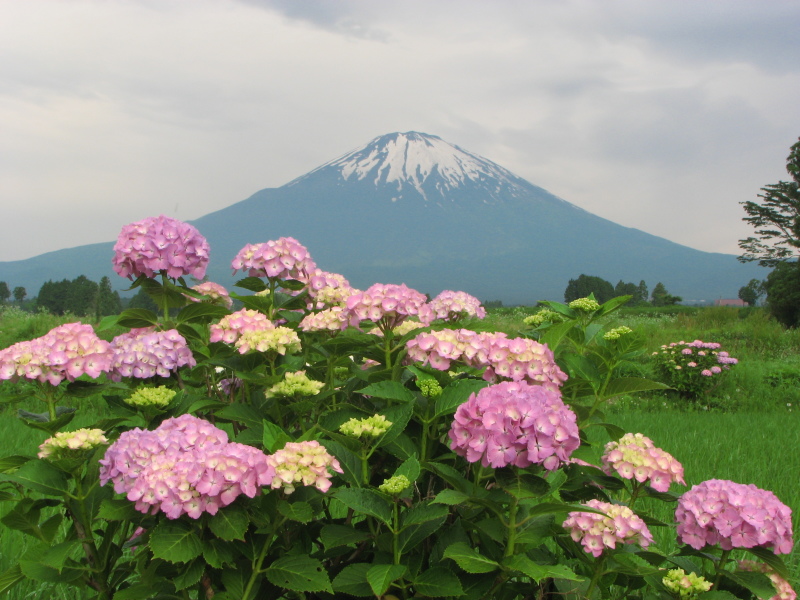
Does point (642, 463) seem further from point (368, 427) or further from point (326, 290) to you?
point (326, 290)

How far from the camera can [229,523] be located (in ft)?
5.42

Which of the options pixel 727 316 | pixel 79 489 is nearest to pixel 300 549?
pixel 79 489

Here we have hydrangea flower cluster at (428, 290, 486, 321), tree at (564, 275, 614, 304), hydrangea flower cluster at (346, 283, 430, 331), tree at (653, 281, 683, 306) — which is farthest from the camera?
tree at (564, 275, 614, 304)

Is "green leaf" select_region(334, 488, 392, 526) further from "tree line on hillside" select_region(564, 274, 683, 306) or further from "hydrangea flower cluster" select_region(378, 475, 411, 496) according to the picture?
"tree line on hillside" select_region(564, 274, 683, 306)

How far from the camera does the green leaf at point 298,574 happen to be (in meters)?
1.73

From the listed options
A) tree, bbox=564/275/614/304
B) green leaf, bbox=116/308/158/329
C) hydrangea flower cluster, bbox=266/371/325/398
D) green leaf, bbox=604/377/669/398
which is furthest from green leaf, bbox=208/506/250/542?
tree, bbox=564/275/614/304

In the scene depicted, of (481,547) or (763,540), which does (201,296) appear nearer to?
(481,547)

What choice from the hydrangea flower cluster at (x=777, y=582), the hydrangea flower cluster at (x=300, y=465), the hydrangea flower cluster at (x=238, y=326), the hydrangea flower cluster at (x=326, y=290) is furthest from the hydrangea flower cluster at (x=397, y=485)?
the hydrangea flower cluster at (x=777, y=582)

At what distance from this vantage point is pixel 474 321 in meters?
2.76

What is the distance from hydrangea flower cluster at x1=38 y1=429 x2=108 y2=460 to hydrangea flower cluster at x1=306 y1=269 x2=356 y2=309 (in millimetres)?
1167

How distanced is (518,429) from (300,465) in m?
0.60

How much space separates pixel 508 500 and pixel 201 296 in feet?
5.33

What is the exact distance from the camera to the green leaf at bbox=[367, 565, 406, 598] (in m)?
1.65

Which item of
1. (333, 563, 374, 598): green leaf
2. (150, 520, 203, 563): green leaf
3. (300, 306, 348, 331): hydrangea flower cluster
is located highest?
(300, 306, 348, 331): hydrangea flower cluster
